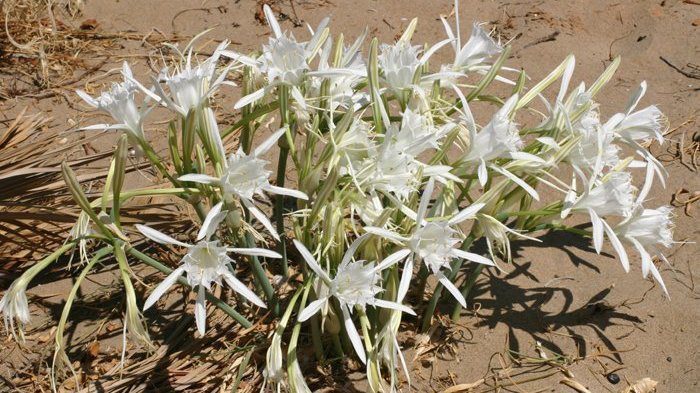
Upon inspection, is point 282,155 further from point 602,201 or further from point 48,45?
point 48,45

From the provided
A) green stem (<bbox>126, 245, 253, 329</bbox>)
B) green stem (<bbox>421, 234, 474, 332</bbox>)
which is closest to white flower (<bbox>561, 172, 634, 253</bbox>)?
green stem (<bbox>421, 234, 474, 332</bbox>)

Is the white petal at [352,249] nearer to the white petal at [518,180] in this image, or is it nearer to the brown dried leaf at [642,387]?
the white petal at [518,180]

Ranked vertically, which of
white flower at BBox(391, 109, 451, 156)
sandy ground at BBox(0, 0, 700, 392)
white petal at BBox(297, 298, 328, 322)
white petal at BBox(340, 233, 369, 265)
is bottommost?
sandy ground at BBox(0, 0, 700, 392)

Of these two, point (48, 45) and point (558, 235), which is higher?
point (48, 45)

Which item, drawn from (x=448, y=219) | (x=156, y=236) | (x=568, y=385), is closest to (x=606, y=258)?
(x=568, y=385)

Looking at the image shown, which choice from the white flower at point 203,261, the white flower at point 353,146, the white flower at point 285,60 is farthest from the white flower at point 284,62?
the white flower at point 203,261

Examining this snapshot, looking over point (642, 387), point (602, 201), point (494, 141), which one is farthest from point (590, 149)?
point (642, 387)

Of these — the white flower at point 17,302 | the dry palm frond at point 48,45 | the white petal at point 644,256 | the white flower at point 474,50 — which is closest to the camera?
the white flower at point 17,302

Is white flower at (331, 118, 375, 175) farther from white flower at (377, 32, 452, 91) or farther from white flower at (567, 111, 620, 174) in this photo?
white flower at (567, 111, 620, 174)

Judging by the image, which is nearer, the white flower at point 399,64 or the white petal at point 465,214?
the white petal at point 465,214
